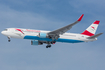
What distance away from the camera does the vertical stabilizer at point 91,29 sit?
62.9 m

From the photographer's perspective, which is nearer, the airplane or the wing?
the wing

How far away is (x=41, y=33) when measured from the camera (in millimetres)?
54281

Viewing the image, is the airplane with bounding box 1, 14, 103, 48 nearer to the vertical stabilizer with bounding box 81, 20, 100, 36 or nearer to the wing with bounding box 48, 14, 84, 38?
the wing with bounding box 48, 14, 84, 38

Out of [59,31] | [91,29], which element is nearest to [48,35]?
[59,31]

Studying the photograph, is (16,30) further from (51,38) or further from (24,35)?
(51,38)

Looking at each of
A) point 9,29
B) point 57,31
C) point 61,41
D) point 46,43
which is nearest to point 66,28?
point 57,31

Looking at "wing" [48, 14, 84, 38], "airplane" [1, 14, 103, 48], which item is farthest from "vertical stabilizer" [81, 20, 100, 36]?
"wing" [48, 14, 84, 38]

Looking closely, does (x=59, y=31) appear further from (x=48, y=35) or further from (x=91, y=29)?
(x=91, y=29)

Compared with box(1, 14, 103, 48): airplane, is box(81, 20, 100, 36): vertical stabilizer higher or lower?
higher

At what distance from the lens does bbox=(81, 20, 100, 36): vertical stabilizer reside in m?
62.9

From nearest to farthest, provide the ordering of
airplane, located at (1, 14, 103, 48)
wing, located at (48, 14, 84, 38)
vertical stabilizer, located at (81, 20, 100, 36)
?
1. wing, located at (48, 14, 84, 38)
2. airplane, located at (1, 14, 103, 48)
3. vertical stabilizer, located at (81, 20, 100, 36)

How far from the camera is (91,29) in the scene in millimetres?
64250

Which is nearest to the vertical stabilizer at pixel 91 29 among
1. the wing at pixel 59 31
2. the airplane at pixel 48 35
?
the airplane at pixel 48 35

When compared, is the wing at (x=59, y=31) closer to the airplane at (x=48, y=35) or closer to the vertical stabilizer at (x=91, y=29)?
the airplane at (x=48, y=35)
